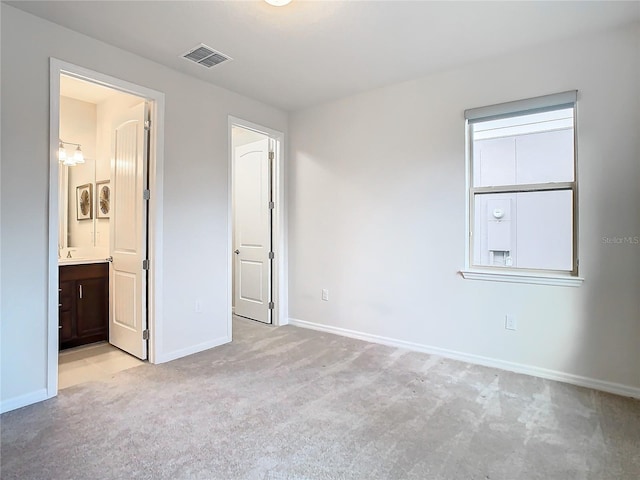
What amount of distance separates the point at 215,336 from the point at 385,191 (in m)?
2.30

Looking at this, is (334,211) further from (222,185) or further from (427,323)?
(427,323)

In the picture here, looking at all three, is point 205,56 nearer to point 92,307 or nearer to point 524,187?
point 92,307

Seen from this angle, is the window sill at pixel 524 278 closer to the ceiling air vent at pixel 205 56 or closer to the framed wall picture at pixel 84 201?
the ceiling air vent at pixel 205 56

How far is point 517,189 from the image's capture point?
9.83 feet

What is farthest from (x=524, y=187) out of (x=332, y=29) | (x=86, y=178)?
(x=86, y=178)

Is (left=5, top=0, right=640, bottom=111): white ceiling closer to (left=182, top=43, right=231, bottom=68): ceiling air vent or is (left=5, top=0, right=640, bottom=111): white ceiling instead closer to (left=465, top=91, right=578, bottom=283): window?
(left=182, top=43, right=231, bottom=68): ceiling air vent

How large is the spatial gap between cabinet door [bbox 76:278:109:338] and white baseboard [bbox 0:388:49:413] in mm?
1251

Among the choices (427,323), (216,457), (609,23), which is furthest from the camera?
(427,323)

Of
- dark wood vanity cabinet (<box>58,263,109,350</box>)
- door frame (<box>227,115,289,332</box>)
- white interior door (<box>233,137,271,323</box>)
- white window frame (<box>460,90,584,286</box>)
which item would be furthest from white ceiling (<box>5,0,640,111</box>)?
dark wood vanity cabinet (<box>58,263,109,350</box>)

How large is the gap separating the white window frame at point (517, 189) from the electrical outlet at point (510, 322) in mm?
313

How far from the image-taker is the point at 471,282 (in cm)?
316

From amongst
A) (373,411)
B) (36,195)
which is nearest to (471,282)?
(373,411)

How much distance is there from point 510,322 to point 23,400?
12.0 feet

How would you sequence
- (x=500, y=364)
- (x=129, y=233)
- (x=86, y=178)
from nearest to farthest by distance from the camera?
(x=500, y=364) → (x=129, y=233) → (x=86, y=178)
